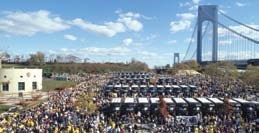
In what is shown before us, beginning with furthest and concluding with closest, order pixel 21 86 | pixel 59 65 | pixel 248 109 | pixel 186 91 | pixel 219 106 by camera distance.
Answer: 1. pixel 59 65
2. pixel 21 86
3. pixel 186 91
4. pixel 219 106
5. pixel 248 109

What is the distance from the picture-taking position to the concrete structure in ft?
186

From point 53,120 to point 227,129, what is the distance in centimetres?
1341

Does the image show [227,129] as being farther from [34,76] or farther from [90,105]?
[34,76]

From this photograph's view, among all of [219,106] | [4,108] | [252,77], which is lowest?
[4,108]

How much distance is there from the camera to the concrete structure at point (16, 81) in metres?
56.6

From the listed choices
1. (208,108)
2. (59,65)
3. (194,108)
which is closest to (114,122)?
(194,108)

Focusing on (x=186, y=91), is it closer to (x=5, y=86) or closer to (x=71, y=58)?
(x=5, y=86)

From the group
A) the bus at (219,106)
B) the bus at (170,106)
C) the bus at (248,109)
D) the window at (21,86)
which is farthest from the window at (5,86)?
the bus at (248,109)

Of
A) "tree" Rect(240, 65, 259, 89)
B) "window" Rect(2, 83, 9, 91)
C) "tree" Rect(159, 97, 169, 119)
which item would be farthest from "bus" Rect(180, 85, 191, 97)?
"window" Rect(2, 83, 9, 91)

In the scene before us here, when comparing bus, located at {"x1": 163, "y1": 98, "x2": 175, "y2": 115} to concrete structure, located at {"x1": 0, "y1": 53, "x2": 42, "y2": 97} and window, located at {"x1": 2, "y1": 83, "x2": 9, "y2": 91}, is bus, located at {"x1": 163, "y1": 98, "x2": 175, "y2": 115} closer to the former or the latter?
concrete structure, located at {"x1": 0, "y1": 53, "x2": 42, "y2": 97}

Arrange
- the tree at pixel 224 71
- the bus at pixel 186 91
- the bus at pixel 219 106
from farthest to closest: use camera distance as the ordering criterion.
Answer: the tree at pixel 224 71 < the bus at pixel 186 91 < the bus at pixel 219 106

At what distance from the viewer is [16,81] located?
57.2 m

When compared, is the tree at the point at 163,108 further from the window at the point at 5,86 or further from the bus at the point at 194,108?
the window at the point at 5,86

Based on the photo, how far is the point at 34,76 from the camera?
5947 centimetres
